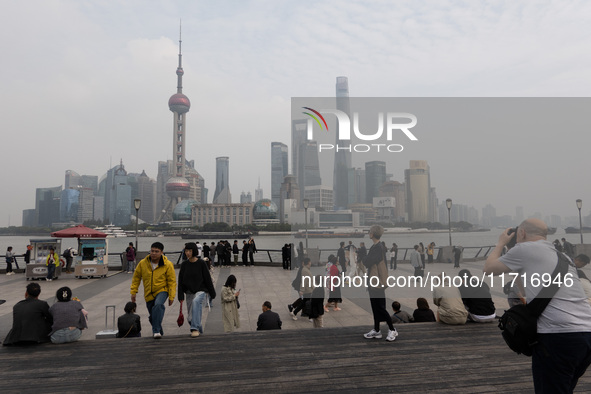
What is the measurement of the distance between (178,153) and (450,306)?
19298 centimetres

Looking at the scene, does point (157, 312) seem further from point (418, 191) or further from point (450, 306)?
point (418, 191)

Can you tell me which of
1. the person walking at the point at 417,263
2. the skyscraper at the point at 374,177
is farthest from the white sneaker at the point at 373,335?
the person walking at the point at 417,263

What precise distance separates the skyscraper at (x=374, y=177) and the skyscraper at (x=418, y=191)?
22.6 inches

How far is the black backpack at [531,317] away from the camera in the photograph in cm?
238

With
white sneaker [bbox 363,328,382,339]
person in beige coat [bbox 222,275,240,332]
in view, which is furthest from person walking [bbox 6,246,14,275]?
white sneaker [bbox 363,328,382,339]

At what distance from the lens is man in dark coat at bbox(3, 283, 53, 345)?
5059 mm

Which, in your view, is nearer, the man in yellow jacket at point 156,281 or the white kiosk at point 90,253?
the man in yellow jacket at point 156,281

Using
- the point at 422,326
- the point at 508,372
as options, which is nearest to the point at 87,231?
the point at 422,326

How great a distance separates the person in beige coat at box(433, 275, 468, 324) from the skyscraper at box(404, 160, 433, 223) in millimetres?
3030

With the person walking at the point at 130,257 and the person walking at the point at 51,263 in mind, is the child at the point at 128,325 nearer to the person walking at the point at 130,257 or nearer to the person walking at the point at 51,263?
the person walking at the point at 51,263

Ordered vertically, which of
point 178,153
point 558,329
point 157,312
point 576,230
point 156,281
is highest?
point 178,153

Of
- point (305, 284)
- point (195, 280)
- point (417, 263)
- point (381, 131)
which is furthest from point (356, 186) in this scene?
point (417, 263)

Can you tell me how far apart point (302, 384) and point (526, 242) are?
2679 millimetres

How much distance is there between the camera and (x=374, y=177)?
8.89 metres
